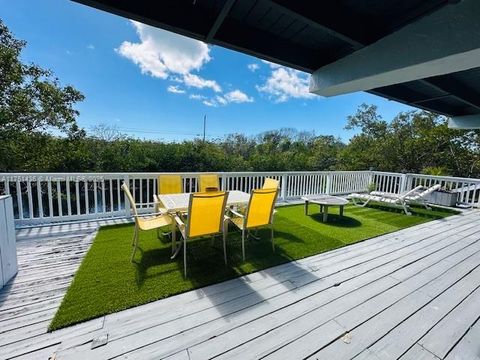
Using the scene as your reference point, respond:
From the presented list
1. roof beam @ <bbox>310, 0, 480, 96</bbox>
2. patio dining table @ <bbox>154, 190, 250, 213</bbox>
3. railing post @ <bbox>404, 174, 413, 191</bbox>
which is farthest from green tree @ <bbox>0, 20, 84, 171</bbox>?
railing post @ <bbox>404, 174, 413, 191</bbox>

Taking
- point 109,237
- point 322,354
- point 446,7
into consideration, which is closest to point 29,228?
point 109,237

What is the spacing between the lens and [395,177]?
796 cm

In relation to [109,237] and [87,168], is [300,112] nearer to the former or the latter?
[87,168]

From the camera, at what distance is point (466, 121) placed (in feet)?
19.4

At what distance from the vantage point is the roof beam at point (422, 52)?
189 cm

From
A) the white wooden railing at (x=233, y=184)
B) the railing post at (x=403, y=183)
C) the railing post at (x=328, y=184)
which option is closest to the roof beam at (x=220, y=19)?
the white wooden railing at (x=233, y=184)

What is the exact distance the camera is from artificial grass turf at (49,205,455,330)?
2.15 meters

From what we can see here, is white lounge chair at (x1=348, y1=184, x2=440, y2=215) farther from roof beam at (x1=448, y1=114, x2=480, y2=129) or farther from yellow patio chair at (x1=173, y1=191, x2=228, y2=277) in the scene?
yellow patio chair at (x1=173, y1=191, x2=228, y2=277)

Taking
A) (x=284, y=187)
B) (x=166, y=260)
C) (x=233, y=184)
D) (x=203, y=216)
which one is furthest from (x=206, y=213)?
(x=284, y=187)

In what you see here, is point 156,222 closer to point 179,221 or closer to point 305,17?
point 179,221

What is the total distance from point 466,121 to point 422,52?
18.7 ft

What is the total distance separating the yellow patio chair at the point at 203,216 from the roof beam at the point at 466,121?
7.15 m

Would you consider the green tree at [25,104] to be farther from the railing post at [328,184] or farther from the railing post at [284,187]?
the railing post at [328,184]

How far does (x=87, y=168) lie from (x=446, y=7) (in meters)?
13.6
